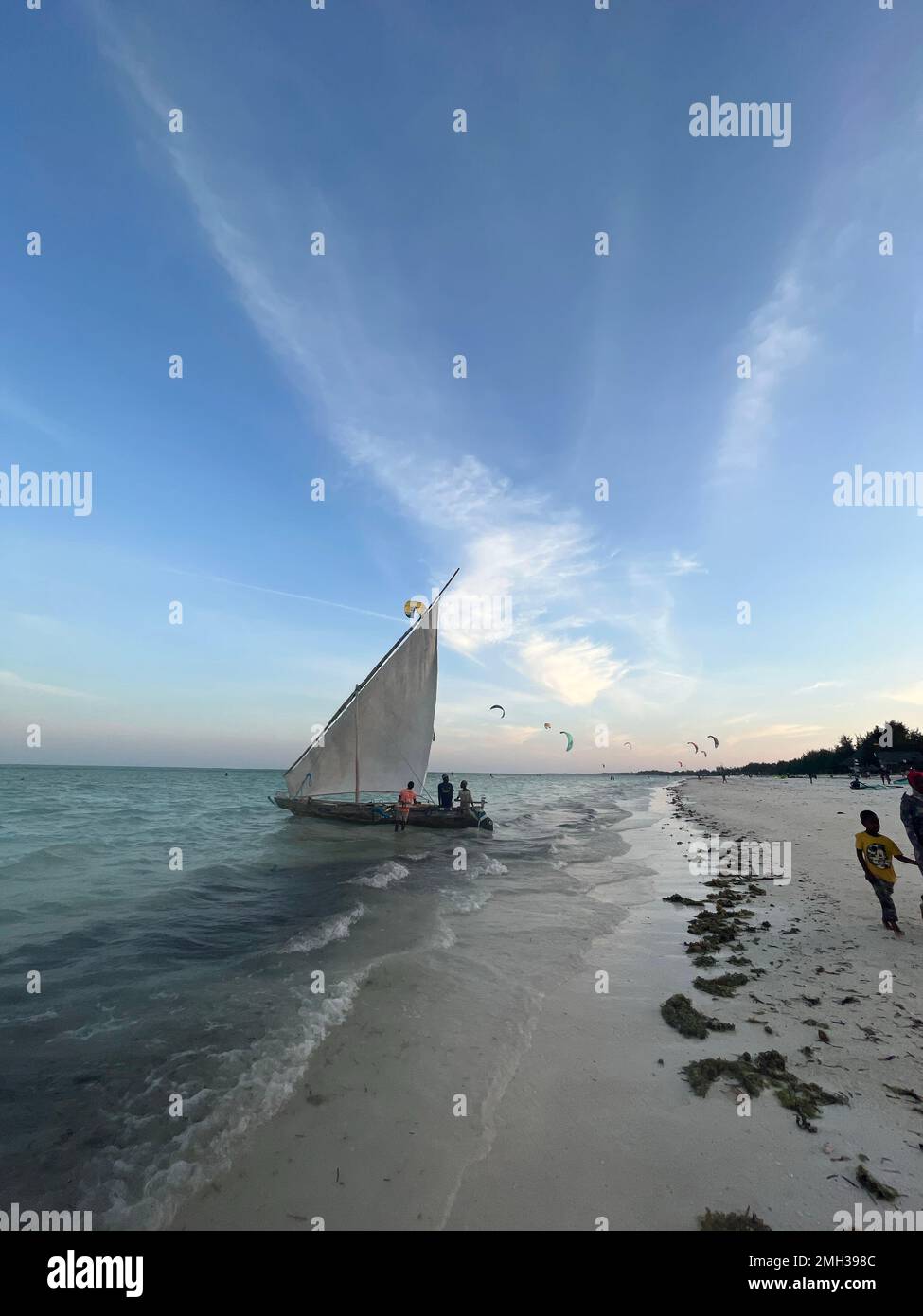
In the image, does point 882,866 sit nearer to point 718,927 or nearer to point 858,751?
point 718,927

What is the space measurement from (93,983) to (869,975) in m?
13.6

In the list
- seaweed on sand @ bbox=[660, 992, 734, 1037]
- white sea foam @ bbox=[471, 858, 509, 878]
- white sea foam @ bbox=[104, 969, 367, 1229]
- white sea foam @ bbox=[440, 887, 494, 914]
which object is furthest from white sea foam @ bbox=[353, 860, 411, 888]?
seaweed on sand @ bbox=[660, 992, 734, 1037]

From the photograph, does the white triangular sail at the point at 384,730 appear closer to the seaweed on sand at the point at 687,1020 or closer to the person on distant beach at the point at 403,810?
the person on distant beach at the point at 403,810

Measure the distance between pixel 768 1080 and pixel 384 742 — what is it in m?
29.0

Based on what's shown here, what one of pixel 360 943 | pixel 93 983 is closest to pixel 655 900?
pixel 360 943

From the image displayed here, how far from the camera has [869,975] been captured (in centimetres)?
827

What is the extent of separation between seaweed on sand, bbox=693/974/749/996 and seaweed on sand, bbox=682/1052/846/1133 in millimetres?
2078

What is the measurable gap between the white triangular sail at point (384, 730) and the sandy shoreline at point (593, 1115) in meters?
23.4

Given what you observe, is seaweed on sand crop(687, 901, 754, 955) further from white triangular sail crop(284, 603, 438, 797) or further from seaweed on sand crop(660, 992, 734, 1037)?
white triangular sail crop(284, 603, 438, 797)

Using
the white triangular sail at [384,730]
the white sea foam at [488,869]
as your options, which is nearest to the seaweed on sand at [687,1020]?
the white sea foam at [488,869]

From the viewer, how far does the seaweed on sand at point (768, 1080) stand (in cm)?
523

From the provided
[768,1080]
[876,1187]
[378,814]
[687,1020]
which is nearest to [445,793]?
[378,814]

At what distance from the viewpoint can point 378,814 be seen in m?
32.9
